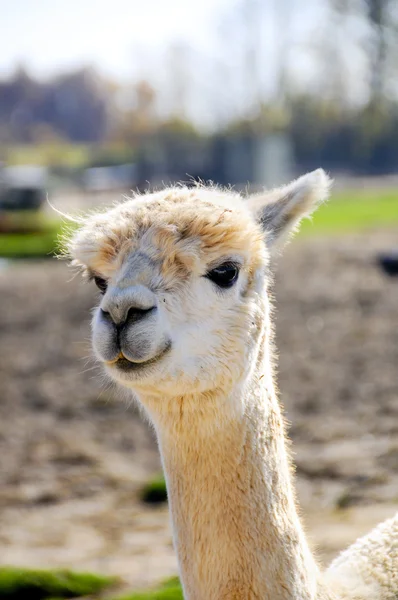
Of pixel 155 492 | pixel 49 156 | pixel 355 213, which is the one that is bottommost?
→ pixel 155 492

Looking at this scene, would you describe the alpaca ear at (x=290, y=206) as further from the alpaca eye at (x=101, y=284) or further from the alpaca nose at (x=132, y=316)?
the alpaca nose at (x=132, y=316)

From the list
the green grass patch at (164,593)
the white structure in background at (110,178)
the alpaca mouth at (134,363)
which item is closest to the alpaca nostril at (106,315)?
the alpaca mouth at (134,363)

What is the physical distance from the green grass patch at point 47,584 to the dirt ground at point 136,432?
1.01 feet

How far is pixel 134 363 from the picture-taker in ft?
9.95

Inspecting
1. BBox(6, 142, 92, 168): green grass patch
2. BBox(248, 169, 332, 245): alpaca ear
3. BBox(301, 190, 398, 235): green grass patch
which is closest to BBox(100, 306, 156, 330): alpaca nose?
BBox(248, 169, 332, 245): alpaca ear

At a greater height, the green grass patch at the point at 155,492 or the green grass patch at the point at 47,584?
the green grass patch at the point at 155,492

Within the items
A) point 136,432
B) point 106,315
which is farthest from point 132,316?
point 136,432

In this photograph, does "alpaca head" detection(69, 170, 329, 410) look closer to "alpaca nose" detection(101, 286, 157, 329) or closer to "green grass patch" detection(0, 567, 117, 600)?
"alpaca nose" detection(101, 286, 157, 329)

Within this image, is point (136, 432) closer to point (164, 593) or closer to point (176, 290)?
point (164, 593)

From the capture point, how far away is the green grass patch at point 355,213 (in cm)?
2352

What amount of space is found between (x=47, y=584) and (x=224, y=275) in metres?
3.48

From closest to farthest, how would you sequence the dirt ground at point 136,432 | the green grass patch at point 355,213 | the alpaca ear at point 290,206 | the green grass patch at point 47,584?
1. the alpaca ear at point 290,206
2. the green grass patch at point 47,584
3. the dirt ground at point 136,432
4. the green grass patch at point 355,213

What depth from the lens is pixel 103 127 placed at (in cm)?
10225

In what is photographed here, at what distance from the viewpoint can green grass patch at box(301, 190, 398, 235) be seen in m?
23.5
